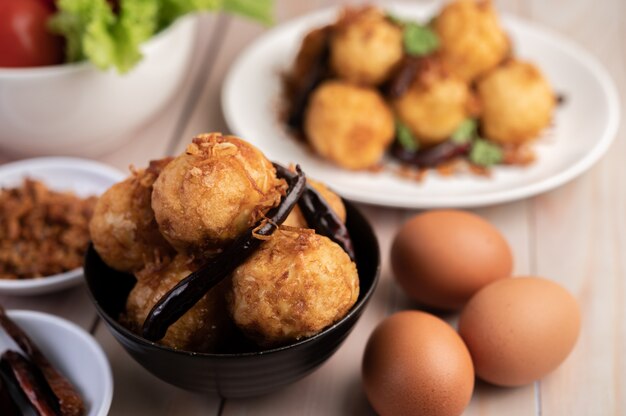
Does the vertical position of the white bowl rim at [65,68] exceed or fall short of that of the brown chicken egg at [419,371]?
it exceeds it

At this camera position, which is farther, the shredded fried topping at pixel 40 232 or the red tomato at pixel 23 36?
the red tomato at pixel 23 36

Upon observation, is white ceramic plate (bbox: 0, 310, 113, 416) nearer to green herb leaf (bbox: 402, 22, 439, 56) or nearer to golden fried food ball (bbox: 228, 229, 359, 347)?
golden fried food ball (bbox: 228, 229, 359, 347)

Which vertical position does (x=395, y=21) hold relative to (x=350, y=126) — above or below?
above

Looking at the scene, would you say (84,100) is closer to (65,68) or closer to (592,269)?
(65,68)

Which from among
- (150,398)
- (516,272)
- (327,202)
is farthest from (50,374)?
(516,272)

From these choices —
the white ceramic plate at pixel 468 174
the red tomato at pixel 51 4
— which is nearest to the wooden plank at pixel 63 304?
the white ceramic plate at pixel 468 174

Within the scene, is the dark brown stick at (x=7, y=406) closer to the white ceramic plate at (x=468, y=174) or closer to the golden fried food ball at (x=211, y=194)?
the golden fried food ball at (x=211, y=194)

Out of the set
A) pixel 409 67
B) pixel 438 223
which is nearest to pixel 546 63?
pixel 409 67
